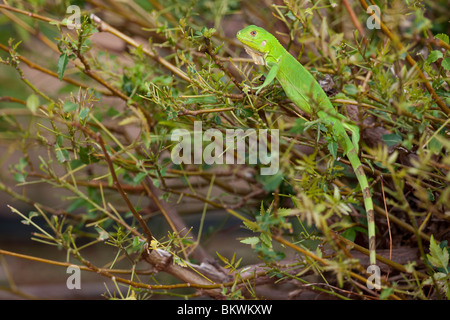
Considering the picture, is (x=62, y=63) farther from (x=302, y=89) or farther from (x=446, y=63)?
(x=446, y=63)

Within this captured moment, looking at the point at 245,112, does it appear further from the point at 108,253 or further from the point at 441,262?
the point at 108,253

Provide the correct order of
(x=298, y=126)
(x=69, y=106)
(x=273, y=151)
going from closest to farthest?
(x=273, y=151)
(x=69, y=106)
(x=298, y=126)

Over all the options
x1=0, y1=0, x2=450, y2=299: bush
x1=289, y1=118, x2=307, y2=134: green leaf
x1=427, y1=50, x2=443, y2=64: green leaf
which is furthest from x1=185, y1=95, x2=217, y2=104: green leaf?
x1=427, y1=50, x2=443, y2=64: green leaf

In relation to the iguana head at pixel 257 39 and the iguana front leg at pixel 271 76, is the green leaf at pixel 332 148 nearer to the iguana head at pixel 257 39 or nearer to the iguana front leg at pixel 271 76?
the iguana front leg at pixel 271 76

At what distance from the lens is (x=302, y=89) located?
61cm

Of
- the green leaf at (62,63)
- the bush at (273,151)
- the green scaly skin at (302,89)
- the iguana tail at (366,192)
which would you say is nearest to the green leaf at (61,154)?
the bush at (273,151)

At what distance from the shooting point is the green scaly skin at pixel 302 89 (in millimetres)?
557

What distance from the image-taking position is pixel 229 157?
729mm

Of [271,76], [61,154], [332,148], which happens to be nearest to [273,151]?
[332,148]

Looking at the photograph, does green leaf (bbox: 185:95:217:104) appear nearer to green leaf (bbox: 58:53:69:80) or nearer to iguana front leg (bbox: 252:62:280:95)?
iguana front leg (bbox: 252:62:280:95)

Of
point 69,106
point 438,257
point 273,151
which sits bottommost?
point 438,257

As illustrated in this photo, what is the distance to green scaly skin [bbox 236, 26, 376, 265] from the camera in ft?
1.83
